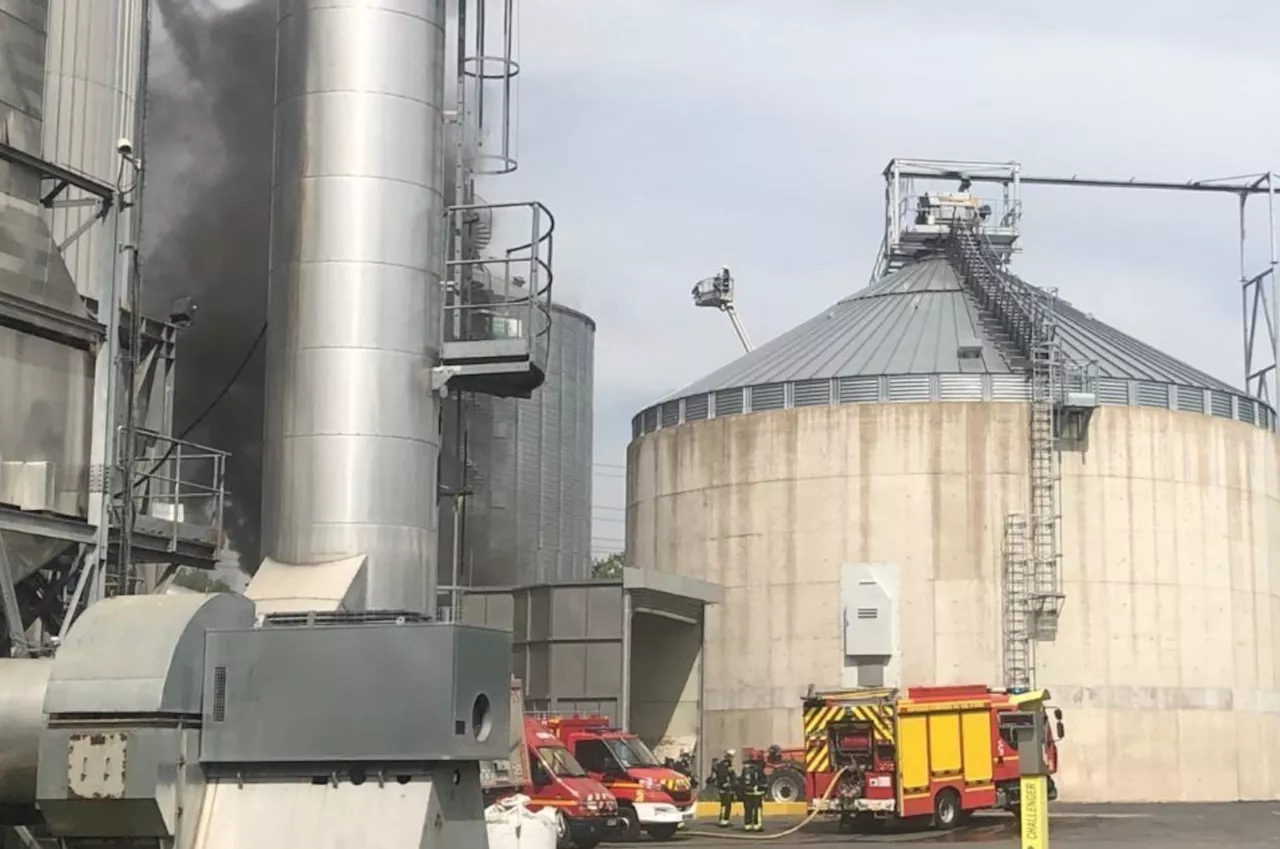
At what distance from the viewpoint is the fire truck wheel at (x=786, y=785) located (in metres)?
39.4

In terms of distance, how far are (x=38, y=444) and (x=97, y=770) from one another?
6.47m

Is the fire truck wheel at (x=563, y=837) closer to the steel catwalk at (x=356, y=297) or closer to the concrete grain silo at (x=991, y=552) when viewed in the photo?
the steel catwalk at (x=356, y=297)

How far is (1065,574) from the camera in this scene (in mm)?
45438

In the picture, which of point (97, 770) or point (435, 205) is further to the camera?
point (435, 205)

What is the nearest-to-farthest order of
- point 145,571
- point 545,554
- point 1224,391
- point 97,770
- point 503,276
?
point 97,770
point 503,276
point 145,571
point 545,554
point 1224,391

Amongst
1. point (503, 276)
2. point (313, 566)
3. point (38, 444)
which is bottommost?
point (313, 566)

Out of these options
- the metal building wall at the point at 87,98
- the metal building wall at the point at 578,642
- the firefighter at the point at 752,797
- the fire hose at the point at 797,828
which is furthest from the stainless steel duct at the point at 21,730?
the metal building wall at the point at 578,642

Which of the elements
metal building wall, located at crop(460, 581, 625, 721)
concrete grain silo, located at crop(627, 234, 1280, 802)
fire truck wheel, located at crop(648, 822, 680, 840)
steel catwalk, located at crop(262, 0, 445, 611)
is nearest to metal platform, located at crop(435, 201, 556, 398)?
steel catwalk, located at crop(262, 0, 445, 611)

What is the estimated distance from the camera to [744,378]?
50.5 metres

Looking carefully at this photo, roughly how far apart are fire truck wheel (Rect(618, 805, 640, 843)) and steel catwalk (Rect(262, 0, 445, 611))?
12.7 m

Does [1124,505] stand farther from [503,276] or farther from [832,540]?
[503,276]

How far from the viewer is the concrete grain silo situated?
148 ft

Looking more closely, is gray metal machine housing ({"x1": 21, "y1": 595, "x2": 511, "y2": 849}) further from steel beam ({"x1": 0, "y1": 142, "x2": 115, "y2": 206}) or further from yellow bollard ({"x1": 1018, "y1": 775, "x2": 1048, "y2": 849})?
steel beam ({"x1": 0, "y1": 142, "x2": 115, "y2": 206})

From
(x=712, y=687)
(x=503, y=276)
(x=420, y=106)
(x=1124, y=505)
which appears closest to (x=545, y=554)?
(x=712, y=687)
